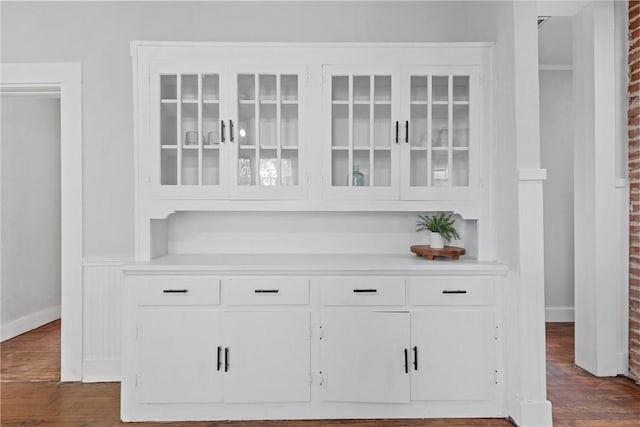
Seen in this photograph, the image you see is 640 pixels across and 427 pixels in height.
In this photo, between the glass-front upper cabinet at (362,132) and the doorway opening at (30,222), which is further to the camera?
the doorway opening at (30,222)

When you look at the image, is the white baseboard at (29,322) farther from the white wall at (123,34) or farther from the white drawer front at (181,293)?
the white drawer front at (181,293)

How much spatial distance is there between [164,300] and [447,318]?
5.22ft

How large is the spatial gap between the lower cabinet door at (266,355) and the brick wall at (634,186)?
89.0 inches

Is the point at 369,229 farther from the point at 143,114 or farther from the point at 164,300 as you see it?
the point at 143,114

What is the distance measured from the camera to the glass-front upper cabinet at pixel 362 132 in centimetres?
279

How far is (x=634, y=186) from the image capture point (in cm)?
306

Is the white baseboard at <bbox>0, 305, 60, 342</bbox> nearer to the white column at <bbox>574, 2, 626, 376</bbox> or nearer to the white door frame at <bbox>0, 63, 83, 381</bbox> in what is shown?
the white door frame at <bbox>0, 63, 83, 381</bbox>

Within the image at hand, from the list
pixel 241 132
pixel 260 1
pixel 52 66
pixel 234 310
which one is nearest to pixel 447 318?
pixel 234 310

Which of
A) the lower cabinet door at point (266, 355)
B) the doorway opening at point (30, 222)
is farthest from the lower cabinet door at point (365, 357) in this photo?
the doorway opening at point (30, 222)

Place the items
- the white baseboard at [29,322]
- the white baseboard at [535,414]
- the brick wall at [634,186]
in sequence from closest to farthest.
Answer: the white baseboard at [535,414], the brick wall at [634,186], the white baseboard at [29,322]

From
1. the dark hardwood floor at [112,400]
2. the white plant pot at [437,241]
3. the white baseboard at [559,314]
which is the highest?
the white plant pot at [437,241]

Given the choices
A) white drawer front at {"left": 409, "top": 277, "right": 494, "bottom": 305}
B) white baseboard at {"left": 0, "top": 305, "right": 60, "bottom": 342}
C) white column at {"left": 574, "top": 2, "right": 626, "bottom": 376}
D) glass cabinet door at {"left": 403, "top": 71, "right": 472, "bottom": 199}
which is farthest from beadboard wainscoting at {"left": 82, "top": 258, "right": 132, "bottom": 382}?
white column at {"left": 574, "top": 2, "right": 626, "bottom": 376}

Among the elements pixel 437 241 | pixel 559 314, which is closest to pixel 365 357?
pixel 437 241

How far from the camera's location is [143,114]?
108 inches
